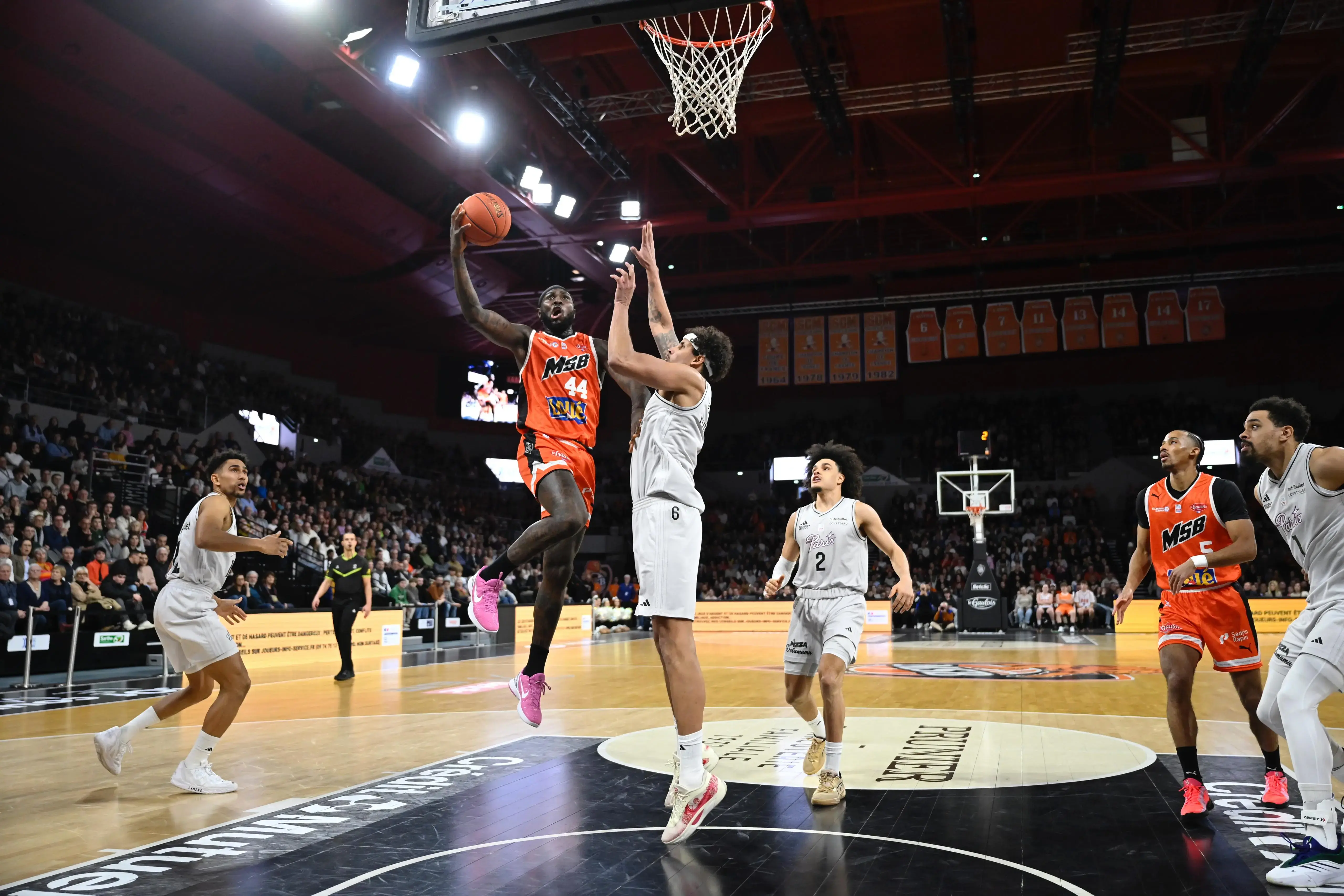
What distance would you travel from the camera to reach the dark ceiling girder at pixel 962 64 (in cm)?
1346

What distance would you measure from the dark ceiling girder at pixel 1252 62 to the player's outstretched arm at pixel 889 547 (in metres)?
11.7

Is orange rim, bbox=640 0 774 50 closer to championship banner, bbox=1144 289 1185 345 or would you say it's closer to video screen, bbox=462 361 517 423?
championship banner, bbox=1144 289 1185 345

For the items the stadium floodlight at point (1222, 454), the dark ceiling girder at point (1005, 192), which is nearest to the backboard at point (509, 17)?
the dark ceiling girder at point (1005, 192)

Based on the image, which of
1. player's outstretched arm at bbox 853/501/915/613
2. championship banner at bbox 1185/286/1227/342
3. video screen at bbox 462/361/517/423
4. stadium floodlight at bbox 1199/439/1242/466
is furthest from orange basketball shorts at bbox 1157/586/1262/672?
video screen at bbox 462/361/517/423

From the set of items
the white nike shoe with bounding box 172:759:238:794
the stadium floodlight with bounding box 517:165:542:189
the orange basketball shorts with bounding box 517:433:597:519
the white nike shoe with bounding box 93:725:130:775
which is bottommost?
the white nike shoe with bounding box 172:759:238:794

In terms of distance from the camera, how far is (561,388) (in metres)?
5.04

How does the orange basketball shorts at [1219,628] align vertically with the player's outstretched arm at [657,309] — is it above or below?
below

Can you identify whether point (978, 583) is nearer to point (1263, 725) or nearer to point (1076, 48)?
point (1076, 48)

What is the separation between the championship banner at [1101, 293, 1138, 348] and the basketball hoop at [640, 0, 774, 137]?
10953 mm

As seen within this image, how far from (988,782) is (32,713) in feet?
26.6

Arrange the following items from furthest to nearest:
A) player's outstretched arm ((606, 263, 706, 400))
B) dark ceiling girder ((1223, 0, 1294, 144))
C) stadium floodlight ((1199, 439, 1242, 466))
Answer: stadium floodlight ((1199, 439, 1242, 466))
dark ceiling girder ((1223, 0, 1294, 144))
player's outstretched arm ((606, 263, 706, 400))

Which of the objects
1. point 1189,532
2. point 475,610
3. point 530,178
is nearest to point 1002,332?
point 530,178

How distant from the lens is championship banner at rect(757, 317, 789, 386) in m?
21.6

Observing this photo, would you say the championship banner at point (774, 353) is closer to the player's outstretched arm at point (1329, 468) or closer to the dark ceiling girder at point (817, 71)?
the dark ceiling girder at point (817, 71)
